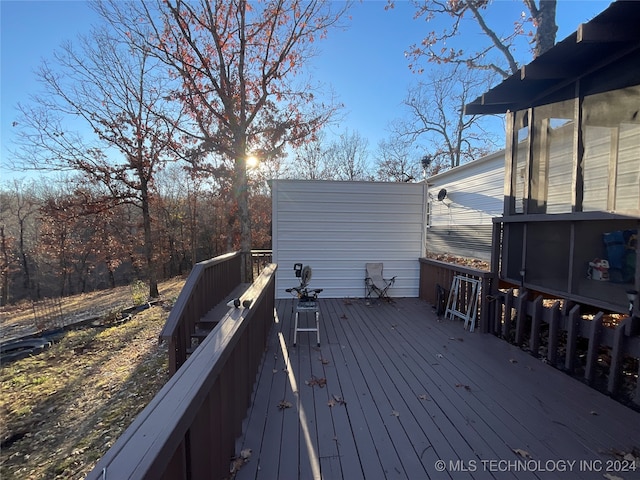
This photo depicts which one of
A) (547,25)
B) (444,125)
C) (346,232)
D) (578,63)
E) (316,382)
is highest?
(444,125)

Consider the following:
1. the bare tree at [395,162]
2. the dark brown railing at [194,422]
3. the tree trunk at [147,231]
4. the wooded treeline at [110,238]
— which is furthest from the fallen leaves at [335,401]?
the bare tree at [395,162]

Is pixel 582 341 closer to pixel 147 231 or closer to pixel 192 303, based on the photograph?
pixel 192 303

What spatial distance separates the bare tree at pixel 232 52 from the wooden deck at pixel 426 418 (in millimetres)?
4331

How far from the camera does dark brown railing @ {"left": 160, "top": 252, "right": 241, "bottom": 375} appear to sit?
3.03m

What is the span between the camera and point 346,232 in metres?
5.90

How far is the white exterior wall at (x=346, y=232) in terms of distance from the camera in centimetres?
576

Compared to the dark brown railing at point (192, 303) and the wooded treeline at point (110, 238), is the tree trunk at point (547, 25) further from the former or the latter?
the wooded treeline at point (110, 238)

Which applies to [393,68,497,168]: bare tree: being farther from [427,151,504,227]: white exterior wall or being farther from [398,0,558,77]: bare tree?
[427,151,504,227]: white exterior wall

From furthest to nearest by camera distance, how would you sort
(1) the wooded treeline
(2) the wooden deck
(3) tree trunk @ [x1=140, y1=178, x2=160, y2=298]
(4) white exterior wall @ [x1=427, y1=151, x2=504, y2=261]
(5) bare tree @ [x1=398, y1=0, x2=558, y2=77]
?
1. (1) the wooded treeline
2. (3) tree trunk @ [x1=140, y1=178, x2=160, y2=298]
3. (5) bare tree @ [x1=398, y1=0, x2=558, y2=77]
4. (4) white exterior wall @ [x1=427, y1=151, x2=504, y2=261]
5. (2) the wooden deck

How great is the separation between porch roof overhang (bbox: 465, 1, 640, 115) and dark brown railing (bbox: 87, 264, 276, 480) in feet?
11.1

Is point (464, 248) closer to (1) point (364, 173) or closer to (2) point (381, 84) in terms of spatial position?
(2) point (381, 84)

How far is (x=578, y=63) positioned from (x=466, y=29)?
7.72 meters

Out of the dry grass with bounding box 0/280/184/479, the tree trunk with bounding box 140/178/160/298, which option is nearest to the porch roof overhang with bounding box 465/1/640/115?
the dry grass with bounding box 0/280/184/479

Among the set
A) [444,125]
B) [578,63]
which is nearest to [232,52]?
[578,63]
